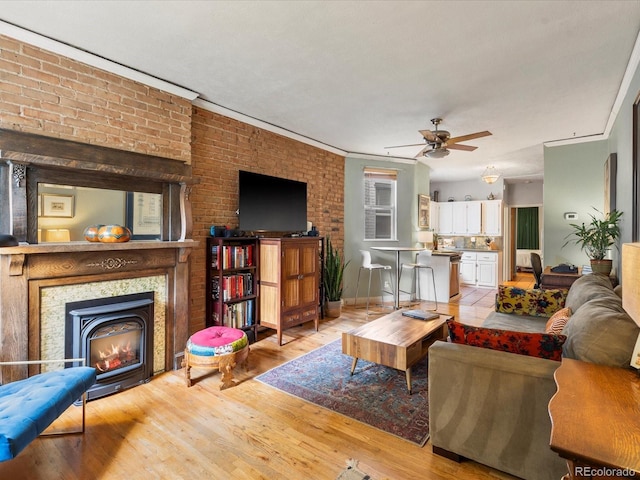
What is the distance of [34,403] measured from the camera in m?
1.70

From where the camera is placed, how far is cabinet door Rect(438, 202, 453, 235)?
8602 mm

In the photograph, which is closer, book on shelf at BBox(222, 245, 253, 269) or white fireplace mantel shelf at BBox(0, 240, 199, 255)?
white fireplace mantel shelf at BBox(0, 240, 199, 255)

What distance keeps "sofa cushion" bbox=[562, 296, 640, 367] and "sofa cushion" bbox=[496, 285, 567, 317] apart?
1.79 m

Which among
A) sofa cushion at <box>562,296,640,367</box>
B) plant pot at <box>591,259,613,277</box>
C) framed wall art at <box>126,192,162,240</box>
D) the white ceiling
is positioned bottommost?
sofa cushion at <box>562,296,640,367</box>

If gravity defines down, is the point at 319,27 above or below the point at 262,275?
above

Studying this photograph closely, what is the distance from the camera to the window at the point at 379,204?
6133 mm

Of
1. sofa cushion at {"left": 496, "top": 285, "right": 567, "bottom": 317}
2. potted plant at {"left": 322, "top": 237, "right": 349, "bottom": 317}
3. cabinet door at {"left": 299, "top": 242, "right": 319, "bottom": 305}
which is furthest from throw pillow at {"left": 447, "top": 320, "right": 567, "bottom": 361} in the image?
potted plant at {"left": 322, "top": 237, "right": 349, "bottom": 317}

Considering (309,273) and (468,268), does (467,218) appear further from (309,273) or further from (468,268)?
(309,273)

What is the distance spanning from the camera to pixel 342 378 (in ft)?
9.46

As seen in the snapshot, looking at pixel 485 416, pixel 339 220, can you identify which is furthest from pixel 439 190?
pixel 485 416

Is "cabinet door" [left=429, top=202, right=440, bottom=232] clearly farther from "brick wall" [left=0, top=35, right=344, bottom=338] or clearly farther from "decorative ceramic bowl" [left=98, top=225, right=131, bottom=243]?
"decorative ceramic bowl" [left=98, top=225, right=131, bottom=243]

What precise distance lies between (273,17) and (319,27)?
0.32 m

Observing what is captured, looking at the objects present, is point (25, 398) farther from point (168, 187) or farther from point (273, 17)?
point (273, 17)

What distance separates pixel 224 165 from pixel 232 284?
1407 mm
